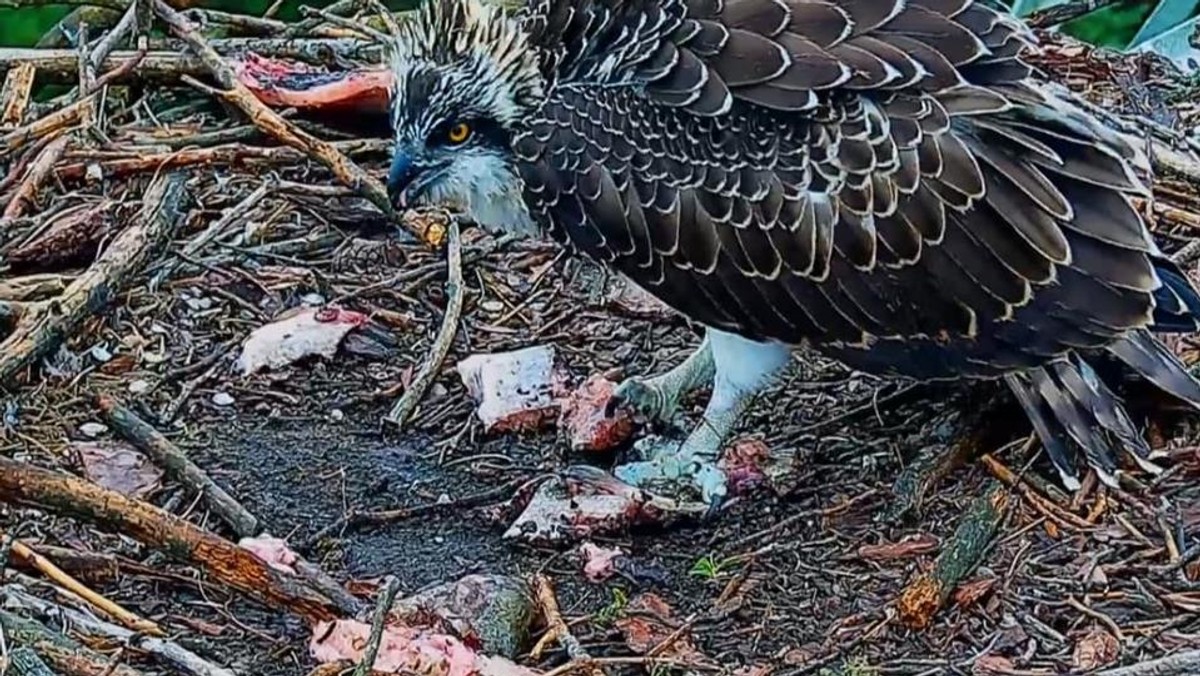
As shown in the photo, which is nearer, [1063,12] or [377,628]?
[377,628]

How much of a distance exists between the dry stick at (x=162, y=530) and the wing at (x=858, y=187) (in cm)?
111

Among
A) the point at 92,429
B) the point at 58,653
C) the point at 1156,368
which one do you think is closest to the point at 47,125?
the point at 92,429

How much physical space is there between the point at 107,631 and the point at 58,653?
0.31 metres

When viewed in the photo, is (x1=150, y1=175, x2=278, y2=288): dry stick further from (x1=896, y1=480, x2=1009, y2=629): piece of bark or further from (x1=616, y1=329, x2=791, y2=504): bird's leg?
(x1=896, y1=480, x2=1009, y2=629): piece of bark

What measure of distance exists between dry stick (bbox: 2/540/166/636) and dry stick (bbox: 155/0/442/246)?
1.59 metres

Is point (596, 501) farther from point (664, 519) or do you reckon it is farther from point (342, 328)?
point (342, 328)

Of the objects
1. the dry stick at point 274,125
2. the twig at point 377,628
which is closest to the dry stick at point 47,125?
the dry stick at point 274,125

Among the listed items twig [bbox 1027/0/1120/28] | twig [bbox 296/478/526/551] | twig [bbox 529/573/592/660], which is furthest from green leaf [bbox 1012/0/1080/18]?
twig [bbox 529/573/592/660]

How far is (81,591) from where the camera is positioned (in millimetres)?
3881

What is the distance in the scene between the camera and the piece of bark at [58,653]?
11.1 ft

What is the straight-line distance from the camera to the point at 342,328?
17.4ft

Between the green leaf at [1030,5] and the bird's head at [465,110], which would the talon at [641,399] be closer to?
the bird's head at [465,110]

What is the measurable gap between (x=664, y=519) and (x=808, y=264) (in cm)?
71

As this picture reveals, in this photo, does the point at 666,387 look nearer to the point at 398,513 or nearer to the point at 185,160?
the point at 398,513
